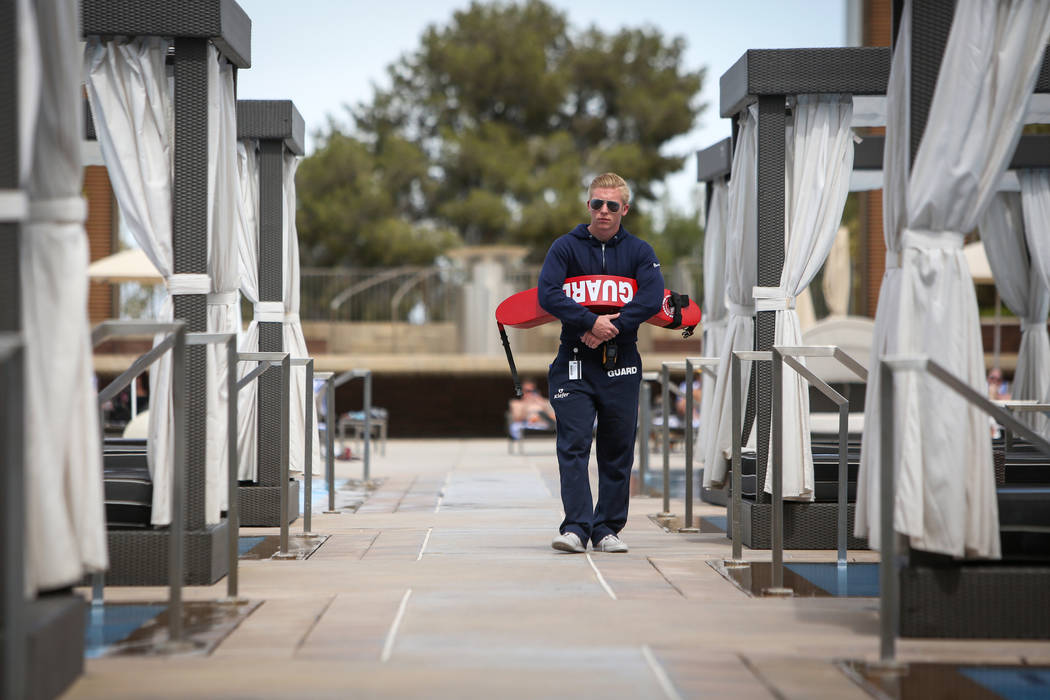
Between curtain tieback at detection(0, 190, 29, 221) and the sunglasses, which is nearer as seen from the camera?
curtain tieback at detection(0, 190, 29, 221)

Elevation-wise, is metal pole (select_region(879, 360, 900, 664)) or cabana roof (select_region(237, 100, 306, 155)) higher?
cabana roof (select_region(237, 100, 306, 155))

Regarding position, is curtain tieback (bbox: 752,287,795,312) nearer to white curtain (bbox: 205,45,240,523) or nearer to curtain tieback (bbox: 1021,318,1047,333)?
white curtain (bbox: 205,45,240,523)

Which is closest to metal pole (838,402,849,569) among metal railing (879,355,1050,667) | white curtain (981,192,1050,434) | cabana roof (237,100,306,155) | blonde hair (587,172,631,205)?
blonde hair (587,172,631,205)

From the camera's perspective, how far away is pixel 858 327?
1772 cm

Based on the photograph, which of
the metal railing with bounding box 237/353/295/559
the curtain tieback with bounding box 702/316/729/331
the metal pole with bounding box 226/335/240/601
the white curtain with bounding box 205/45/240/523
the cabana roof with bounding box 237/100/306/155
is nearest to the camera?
the metal pole with bounding box 226/335/240/601

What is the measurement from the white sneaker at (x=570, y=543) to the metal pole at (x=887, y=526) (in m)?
2.34

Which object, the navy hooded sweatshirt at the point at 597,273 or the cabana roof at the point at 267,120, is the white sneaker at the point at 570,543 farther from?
the cabana roof at the point at 267,120

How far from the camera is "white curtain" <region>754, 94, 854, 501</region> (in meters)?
6.82

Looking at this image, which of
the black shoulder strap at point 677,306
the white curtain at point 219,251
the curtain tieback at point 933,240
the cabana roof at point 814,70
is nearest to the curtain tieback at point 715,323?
the cabana roof at point 814,70

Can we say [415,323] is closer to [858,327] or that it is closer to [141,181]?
[858,327]

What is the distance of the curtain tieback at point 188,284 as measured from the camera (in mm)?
5293

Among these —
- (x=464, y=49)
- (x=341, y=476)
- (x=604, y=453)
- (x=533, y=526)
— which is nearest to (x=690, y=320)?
(x=604, y=453)

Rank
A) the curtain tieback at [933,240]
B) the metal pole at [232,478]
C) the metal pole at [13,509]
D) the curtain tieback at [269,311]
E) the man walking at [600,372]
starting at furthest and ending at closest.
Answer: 1. the curtain tieback at [269,311]
2. the man walking at [600,372]
3. the metal pole at [232,478]
4. the curtain tieback at [933,240]
5. the metal pole at [13,509]

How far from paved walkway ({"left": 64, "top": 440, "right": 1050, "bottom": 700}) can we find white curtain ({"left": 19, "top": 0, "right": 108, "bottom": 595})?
1.32 ft
